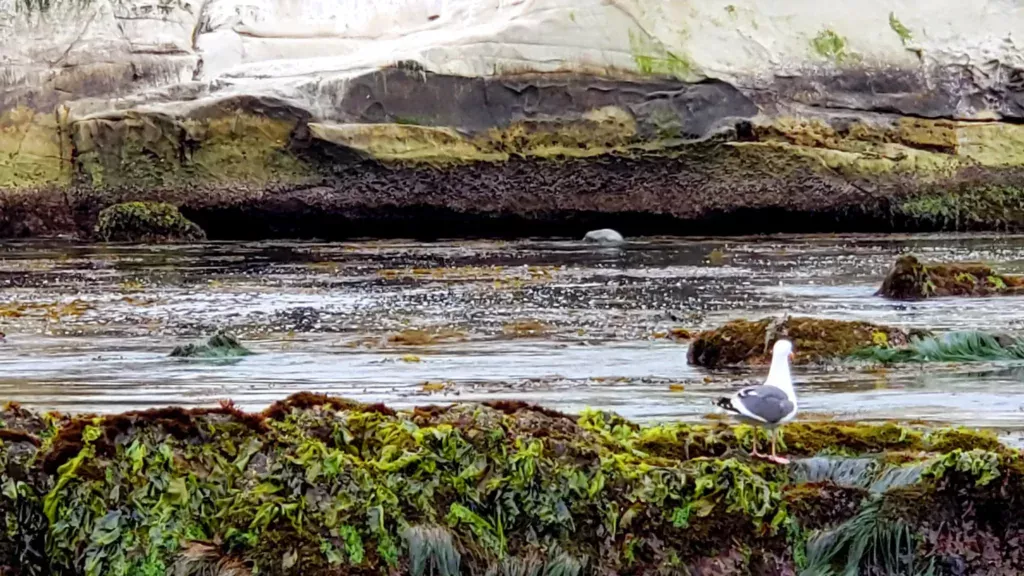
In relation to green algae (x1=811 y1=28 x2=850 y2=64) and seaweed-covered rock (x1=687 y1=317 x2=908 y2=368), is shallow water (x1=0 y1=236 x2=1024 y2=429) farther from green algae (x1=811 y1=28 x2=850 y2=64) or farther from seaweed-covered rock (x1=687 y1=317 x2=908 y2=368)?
green algae (x1=811 y1=28 x2=850 y2=64)

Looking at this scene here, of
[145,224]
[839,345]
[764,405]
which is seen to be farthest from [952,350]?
[145,224]

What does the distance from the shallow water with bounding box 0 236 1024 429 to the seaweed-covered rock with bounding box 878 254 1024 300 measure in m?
0.23

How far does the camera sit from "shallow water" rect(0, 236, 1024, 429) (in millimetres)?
7695

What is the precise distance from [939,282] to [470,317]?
350 centimetres

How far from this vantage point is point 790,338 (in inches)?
342

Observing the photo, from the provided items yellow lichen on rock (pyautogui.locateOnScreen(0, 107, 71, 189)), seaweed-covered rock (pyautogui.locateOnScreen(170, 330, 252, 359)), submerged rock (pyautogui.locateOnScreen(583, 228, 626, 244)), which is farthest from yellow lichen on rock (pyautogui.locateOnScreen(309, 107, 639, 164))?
seaweed-covered rock (pyautogui.locateOnScreen(170, 330, 252, 359))

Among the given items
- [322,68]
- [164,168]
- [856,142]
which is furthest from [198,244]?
[856,142]

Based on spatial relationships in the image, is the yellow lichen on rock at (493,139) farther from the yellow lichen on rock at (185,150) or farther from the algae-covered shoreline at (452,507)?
the algae-covered shoreline at (452,507)

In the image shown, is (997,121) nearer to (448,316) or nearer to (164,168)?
(164,168)

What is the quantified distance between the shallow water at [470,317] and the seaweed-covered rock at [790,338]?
174 mm

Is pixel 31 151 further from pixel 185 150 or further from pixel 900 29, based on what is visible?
pixel 900 29

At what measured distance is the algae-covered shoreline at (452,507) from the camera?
4.52m

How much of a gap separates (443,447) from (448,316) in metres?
6.82

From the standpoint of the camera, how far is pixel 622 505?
185 inches
